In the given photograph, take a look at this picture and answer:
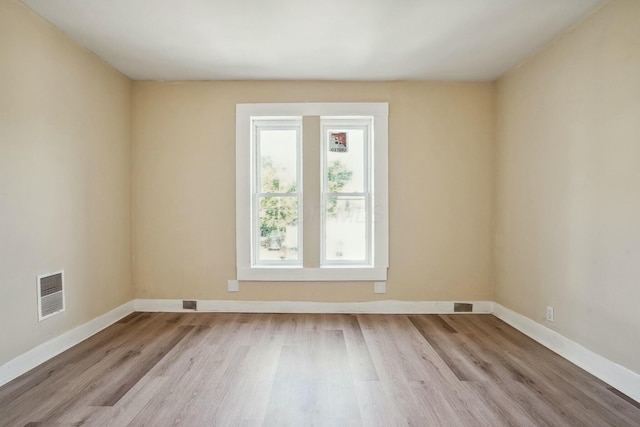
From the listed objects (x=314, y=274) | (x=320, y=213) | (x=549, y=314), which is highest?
(x=320, y=213)

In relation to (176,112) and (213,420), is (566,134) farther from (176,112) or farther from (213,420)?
(176,112)

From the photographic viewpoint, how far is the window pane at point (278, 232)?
152 inches

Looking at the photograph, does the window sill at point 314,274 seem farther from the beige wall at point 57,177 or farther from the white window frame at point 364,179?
the beige wall at point 57,177

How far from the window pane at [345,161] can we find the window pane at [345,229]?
5.7 inches

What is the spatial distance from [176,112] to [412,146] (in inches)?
105

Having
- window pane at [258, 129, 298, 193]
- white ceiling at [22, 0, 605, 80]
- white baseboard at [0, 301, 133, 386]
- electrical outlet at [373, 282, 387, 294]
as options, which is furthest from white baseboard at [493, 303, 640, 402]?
white baseboard at [0, 301, 133, 386]

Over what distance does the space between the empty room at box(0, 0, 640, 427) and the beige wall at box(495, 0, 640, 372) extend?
2 cm

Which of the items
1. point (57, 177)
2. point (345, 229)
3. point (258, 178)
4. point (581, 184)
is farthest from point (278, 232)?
point (581, 184)

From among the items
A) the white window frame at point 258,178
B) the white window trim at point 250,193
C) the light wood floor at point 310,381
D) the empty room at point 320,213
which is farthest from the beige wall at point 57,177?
the white window frame at point 258,178

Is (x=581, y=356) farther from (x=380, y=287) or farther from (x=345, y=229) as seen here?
(x=345, y=229)

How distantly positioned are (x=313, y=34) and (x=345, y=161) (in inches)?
58.0

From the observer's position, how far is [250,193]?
3.74m

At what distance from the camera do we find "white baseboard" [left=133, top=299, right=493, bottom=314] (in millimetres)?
3758

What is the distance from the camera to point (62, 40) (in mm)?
2754
